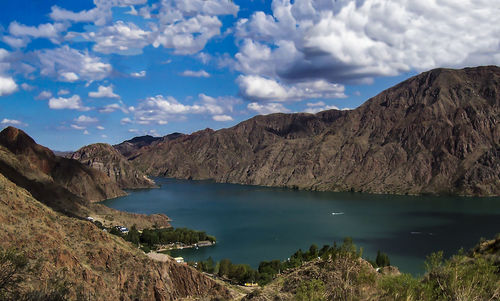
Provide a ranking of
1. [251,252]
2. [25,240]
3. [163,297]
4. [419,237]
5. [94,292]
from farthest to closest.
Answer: [419,237]
[251,252]
[163,297]
[25,240]
[94,292]

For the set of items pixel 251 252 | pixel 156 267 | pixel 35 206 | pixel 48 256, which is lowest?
pixel 251 252

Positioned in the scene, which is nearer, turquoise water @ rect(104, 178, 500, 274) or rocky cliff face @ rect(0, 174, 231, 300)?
rocky cliff face @ rect(0, 174, 231, 300)

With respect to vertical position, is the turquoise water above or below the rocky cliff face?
below

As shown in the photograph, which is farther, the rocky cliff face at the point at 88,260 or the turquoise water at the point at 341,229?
the turquoise water at the point at 341,229

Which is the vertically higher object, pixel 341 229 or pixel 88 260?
pixel 88 260

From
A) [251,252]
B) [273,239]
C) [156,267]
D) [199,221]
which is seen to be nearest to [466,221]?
[273,239]

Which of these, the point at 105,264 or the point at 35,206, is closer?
the point at 105,264

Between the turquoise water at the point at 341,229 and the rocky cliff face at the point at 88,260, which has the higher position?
the rocky cliff face at the point at 88,260

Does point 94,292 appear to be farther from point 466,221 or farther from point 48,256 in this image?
point 466,221
